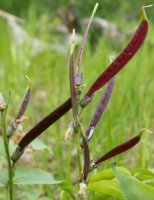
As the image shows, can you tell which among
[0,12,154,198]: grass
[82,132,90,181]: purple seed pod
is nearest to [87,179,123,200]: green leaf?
[82,132,90,181]: purple seed pod

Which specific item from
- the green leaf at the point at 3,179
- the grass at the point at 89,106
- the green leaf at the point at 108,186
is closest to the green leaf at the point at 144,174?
the green leaf at the point at 108,186

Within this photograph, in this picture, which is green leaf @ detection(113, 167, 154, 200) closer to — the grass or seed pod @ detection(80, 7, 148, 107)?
seed pod @ detection(80, 7, 148, 107)

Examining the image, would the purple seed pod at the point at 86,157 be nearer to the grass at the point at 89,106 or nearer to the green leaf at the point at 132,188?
the green leaf at the point at 132,188

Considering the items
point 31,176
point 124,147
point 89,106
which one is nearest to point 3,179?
point 31,176

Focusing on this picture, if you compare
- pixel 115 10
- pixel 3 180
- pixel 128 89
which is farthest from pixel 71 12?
pixel 3 180

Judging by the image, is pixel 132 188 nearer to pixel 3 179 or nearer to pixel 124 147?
pixel 124 147

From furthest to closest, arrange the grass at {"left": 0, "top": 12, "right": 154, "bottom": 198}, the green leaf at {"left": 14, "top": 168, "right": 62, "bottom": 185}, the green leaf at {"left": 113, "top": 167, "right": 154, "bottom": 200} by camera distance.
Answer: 1. the grass at {"left": 0, "top": 12, "right": 154, "bottom": 198}
2. the green leaf at {"left": 14, "top": 168, "right": 62, "bottom": 185}
3. the green leaf at {"left": 113, "top": 167, "right": 154, "bottom": 200}

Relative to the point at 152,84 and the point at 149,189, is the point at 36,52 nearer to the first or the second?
the point at 152,84
